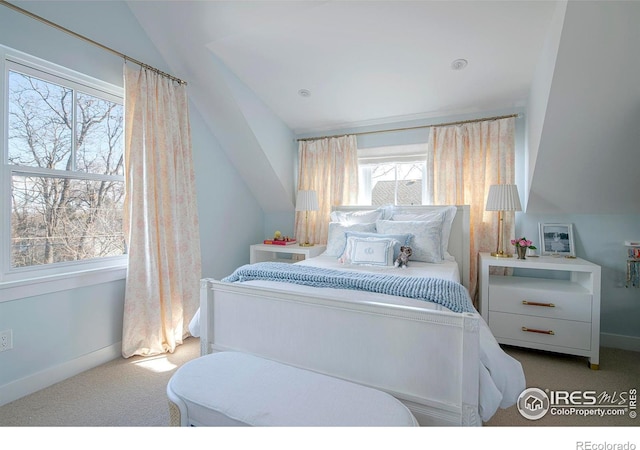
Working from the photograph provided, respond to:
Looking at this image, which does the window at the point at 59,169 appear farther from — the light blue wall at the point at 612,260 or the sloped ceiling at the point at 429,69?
the light blue wall at the point at 612,260

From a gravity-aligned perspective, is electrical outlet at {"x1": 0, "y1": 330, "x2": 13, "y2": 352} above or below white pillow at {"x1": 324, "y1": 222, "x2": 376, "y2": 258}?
below

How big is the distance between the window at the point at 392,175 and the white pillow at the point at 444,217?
51 centimetres

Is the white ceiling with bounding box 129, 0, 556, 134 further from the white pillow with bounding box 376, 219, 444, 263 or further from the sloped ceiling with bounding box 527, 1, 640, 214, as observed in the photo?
the white pillow with bounding box 376, 219, 444, 263

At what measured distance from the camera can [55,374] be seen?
6.45 feet

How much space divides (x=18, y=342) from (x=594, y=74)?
375 centimetres

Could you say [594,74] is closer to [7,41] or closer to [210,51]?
[210,51]

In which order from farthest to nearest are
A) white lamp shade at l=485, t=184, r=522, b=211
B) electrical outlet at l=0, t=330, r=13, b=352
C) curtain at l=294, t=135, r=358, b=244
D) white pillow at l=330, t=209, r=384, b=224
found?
curtain at l=294, t=135, r=358, b=244 < white pillow at l=330, t=209, r=384, b=224 < white lamp shade at l=485, t=184, r=522, b=211 < electrical outlet at l=0, t=330, r=13, b=352

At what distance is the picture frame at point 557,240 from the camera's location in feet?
8.74

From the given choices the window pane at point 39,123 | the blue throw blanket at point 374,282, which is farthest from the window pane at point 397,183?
the window pane at point 39,123

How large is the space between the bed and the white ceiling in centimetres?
169

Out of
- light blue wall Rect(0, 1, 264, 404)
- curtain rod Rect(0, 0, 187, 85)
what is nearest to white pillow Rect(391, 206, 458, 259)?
light blue wall Rect(0, 1, 264, 404)

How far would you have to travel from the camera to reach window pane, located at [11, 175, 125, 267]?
6.26 feet

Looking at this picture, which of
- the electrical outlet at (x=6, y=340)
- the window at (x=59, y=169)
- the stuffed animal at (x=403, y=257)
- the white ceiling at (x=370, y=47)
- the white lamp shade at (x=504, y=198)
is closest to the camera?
the electrical outlet at (x=6, y=340)

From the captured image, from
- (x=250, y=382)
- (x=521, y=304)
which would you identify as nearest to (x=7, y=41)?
(x=250, y=382)
